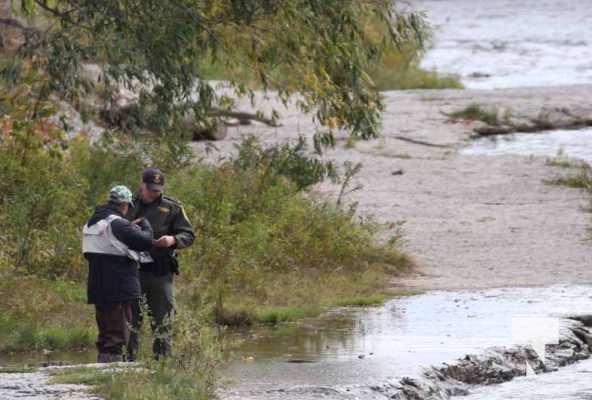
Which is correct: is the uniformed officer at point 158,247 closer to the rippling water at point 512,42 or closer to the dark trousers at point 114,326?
the dark trousers at point 114,326

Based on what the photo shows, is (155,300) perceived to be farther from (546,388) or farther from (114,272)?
(546,388)

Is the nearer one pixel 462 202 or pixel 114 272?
pixel 114 272

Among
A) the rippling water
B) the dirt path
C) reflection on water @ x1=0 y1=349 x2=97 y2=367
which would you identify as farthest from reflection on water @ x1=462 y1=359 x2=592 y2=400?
the rippling water

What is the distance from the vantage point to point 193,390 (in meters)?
9.62

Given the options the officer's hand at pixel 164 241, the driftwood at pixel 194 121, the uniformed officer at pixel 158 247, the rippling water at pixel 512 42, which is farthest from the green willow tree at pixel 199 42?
the rippling water at pixel 512 42

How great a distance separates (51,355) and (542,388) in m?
4.00

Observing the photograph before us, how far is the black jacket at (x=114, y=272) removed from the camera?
11055 mm

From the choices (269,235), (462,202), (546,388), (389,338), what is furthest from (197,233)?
(462,202)

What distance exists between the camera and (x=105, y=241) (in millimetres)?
11180

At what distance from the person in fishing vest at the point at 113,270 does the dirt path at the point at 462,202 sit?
590 cm

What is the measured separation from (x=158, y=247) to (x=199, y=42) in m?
3.32

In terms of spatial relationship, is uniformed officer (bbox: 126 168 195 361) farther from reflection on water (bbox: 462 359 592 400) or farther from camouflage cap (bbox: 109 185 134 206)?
reflection on water (bbox: 462 359 592 400)

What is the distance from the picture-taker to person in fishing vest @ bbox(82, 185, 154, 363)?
1114 centimetres

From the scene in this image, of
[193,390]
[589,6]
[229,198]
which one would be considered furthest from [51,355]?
[589,6]
